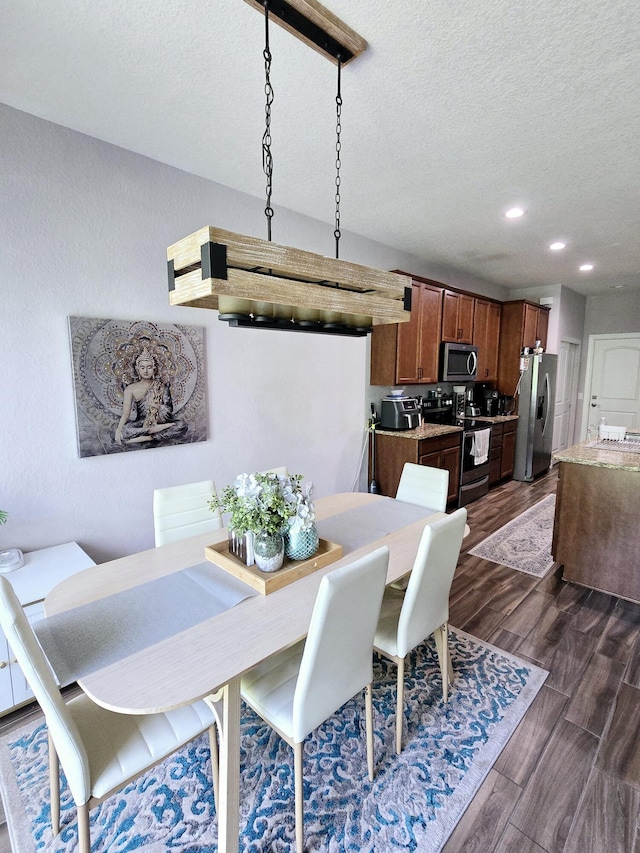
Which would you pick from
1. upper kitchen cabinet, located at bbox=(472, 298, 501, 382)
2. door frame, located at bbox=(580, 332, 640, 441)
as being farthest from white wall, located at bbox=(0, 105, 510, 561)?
door frame, located at bbox=(580, 332, 640, 441)

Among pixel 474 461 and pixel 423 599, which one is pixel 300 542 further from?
pixel 474 461

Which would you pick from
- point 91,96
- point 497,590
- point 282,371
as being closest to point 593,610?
point 497,590

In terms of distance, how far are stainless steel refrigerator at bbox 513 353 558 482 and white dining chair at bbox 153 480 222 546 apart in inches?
188

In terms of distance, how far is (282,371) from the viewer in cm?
337

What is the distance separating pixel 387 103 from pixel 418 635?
2455 millimetres

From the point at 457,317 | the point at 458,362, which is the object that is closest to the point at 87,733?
the point at 458,362

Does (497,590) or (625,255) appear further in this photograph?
(625,255)

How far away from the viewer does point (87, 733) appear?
1.27 m

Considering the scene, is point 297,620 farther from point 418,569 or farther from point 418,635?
point 418,635

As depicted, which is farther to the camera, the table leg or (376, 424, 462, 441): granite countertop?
(376, 424, 462, 441): granite countertop

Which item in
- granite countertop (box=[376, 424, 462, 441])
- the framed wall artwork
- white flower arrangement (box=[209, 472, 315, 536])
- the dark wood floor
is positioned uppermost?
the framed wall artwork

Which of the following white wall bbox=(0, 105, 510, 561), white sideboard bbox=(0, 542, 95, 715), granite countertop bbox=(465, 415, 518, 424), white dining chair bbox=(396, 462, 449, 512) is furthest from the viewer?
granite countertop bbox=(465, 415, 518, 424)

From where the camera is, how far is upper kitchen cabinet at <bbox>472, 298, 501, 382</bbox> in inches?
208

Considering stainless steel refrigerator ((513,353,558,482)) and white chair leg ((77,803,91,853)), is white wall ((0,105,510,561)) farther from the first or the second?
stainless steel refrigerator ((513,353,558,482))
